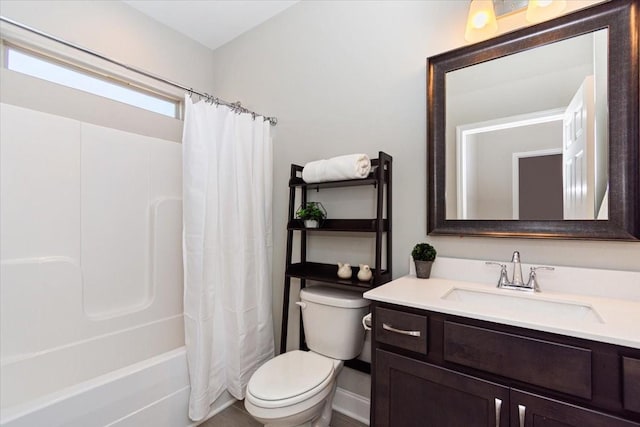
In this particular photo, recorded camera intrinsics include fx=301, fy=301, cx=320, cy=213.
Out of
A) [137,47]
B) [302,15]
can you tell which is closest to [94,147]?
[137,47]

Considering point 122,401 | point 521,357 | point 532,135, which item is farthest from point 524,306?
point 122,401

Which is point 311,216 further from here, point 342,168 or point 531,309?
point 531,309

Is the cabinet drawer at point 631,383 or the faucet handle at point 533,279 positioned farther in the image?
the faucet handle at point 533,279

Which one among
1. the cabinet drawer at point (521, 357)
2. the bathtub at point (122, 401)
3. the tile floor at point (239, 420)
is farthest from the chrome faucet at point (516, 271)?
the bathtub at point (122, 401)

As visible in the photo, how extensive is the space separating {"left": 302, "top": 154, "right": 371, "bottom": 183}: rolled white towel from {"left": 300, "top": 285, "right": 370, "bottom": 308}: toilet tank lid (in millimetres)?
645

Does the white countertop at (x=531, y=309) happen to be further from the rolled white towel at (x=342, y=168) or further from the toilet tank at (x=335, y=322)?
the rolled white towel at (x=342, y=168)

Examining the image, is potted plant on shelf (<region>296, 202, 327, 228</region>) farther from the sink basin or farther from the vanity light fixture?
the vanity light fixture

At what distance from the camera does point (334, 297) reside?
1.64 meters

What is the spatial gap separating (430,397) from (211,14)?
2748 mm

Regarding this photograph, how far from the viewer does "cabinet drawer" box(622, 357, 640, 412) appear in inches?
30.5

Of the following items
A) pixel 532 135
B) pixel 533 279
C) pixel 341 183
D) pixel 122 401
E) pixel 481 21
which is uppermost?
pixel 481 21

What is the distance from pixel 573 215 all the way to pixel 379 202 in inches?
31.3

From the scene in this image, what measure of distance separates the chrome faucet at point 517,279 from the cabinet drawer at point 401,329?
1.58 feet

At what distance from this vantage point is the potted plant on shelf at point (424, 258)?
1.50 meters
